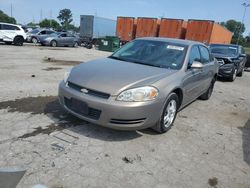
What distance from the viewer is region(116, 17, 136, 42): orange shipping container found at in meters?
27.0

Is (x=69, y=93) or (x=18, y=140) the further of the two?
(x=69, y=93)

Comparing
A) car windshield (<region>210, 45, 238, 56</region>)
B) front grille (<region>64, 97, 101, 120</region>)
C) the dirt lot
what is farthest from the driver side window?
car windshield (<region>210, 45, 238, 56</region>)

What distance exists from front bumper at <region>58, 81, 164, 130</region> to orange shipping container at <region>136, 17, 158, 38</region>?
22.6 meters

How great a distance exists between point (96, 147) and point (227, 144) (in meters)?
2.25

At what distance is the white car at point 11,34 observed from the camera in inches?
763

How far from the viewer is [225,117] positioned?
571 cm

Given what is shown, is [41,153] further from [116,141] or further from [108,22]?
[108,22]

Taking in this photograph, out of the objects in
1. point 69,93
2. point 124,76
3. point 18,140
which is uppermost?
point 124,76

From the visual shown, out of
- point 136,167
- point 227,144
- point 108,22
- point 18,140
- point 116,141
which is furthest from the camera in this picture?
point 108,22

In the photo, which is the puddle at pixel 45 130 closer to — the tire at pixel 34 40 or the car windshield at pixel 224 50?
the car windshield at pixel 224 50

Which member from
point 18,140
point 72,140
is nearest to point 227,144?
point 72,140

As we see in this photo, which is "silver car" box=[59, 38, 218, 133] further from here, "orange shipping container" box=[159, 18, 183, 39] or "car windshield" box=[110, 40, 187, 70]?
"orange shipping container" box=[159, 18, 183, 39]

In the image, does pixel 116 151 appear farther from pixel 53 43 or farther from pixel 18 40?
pixel 53 43

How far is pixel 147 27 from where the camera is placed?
25.6m
